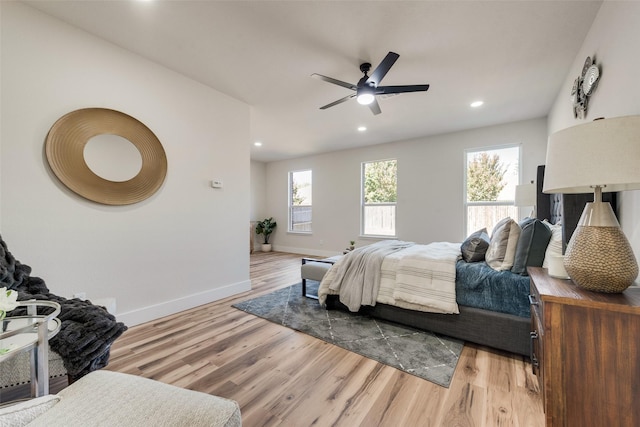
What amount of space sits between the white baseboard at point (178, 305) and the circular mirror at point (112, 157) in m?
1.29

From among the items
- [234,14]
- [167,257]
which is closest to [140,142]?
[167,257]

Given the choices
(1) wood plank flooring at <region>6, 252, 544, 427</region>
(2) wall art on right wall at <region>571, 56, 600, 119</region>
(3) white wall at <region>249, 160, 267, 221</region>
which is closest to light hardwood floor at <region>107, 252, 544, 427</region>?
(1) wood plank flooring at <region>6, 252, 544, 427</region>

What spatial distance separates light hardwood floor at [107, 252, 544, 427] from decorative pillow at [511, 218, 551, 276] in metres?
0.72

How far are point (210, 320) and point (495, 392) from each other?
8.02 ft

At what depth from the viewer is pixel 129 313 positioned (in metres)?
2.51

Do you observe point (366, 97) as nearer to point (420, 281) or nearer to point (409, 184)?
point (420, 281)

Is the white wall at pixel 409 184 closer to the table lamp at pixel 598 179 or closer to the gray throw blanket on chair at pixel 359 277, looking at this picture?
the gray throw blanket on chair at pixel 359 277

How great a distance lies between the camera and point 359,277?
2.72 metres

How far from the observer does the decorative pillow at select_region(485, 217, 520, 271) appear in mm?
2098

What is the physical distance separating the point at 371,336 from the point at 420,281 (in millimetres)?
657

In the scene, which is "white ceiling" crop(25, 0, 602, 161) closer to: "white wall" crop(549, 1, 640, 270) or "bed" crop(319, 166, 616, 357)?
"white wall" crop(549, 1, 640, 270)

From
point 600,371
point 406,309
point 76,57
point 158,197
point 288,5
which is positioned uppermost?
point 288,5

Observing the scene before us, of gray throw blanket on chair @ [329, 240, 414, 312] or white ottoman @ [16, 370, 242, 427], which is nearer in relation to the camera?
white ottoman @ [16, 370, 242, 427]

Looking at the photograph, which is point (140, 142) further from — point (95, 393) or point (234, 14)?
point (95, 393)
